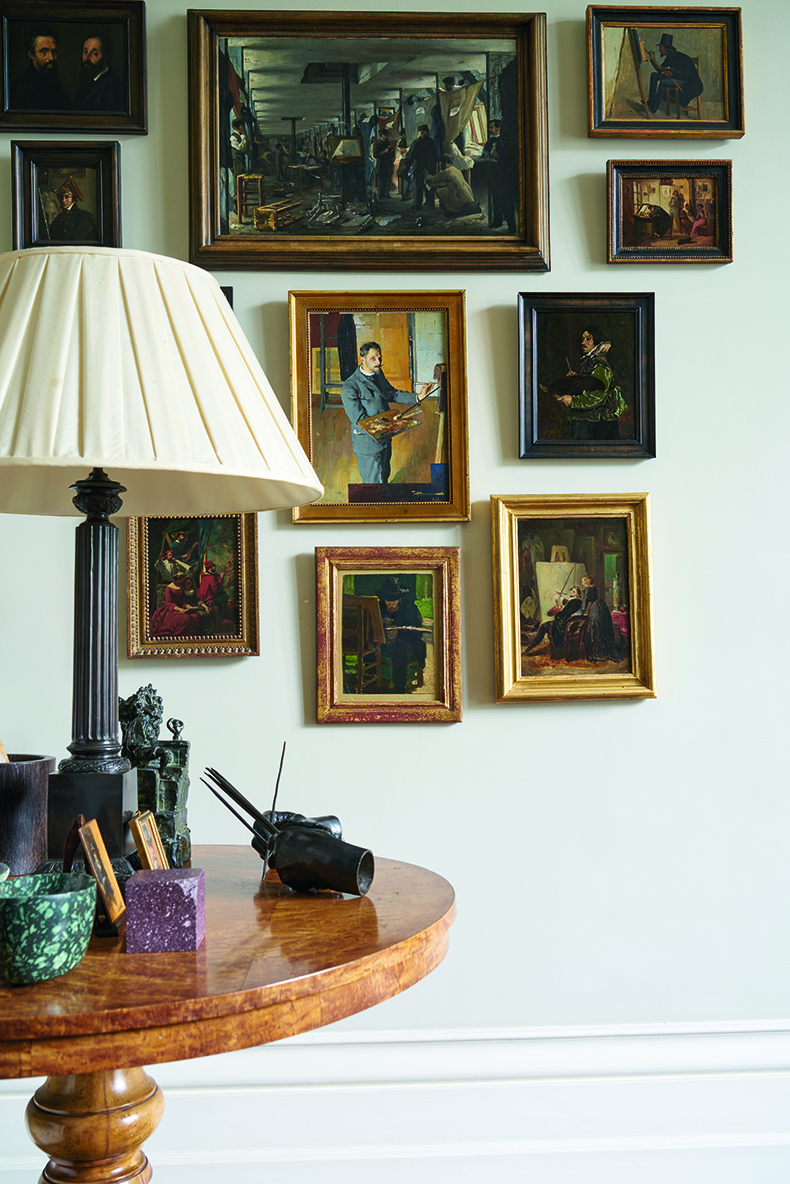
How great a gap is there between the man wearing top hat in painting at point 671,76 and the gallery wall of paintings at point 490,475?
0.05ft

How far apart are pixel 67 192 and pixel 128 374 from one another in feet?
4.19

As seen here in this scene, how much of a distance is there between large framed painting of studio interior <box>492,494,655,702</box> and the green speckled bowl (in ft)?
4.22

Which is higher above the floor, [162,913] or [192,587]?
[192,587]

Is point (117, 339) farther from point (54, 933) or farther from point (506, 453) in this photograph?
point (506, 453)

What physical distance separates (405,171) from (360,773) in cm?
142

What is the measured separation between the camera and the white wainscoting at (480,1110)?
78.4 inches

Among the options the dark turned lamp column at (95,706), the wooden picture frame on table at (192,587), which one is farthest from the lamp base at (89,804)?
the wooden picture frame on table at (192,587)

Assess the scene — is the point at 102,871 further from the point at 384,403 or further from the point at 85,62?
the point at 85,62

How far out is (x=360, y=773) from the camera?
207 centimetres

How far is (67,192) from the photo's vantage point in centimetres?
204

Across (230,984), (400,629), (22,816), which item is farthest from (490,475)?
(230,984)

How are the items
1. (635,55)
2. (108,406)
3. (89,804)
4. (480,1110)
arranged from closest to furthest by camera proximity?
1. (108,406)
2. (89,804)
3. (480,1110)
4. (635,55)

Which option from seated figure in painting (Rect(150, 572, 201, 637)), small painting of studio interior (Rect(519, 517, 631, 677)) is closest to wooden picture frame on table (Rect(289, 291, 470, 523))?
small painting of studio interior (Rect(519, 517, 631, 677))

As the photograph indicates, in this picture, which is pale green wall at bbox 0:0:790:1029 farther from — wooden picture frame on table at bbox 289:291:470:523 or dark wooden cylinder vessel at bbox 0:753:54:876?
dark wooden cylinder vessel at bbox 0:753:54:876
